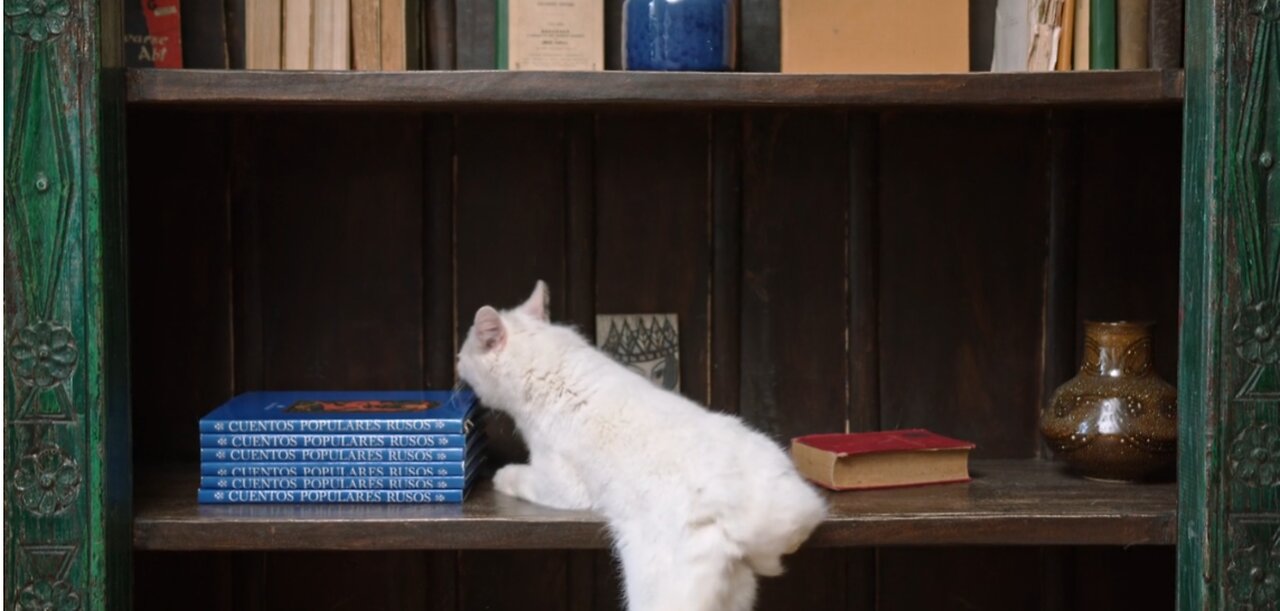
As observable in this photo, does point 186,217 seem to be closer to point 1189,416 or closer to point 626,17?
point 626,17

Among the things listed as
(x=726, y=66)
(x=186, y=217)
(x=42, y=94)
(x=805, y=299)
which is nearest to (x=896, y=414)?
(x=805, y=299)

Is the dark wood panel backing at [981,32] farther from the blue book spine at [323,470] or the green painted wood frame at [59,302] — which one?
the green painted wood frame at [59,302]

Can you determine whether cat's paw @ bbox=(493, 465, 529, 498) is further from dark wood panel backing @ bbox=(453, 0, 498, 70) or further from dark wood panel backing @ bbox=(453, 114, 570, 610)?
dark wood panel backing @ bbox=(453, 0, 498, 70)

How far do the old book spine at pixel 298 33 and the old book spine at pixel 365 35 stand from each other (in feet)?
0.16

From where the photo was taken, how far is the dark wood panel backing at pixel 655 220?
1.65 m

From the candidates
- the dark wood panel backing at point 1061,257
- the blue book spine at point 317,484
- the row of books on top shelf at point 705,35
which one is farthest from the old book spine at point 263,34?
the dark wood panel backing at point 1061,257

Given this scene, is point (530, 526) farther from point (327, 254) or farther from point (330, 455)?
point (327, 254)

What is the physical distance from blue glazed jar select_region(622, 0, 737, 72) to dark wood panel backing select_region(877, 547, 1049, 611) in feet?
2.49

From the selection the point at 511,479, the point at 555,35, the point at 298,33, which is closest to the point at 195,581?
the point at 511,479

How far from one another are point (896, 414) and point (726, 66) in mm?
557

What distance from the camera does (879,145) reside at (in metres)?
1.65

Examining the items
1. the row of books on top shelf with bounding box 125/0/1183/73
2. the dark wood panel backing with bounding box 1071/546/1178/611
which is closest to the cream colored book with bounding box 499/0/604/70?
the row of books on top shelf with bounding box 125/0/1183/73

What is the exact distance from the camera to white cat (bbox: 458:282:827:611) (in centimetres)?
128

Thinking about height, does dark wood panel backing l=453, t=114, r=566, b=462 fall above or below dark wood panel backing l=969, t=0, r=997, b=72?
below
